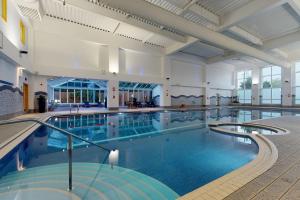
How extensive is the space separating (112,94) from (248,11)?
338 inches

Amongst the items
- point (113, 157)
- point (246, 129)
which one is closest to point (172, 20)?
point (246, 129)

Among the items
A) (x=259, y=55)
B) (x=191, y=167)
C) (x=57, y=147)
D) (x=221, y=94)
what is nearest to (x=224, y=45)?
(x=259, y=55)

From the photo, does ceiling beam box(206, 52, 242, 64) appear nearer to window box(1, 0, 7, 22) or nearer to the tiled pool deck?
the tiled pool deck

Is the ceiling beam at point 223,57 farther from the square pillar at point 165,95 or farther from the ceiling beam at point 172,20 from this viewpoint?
the square pillar at point 165,95

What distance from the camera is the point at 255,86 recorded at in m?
18.5

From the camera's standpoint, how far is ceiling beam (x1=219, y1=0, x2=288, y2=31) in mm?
6555

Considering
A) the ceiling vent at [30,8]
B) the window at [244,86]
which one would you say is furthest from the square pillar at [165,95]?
the window at [244,86]

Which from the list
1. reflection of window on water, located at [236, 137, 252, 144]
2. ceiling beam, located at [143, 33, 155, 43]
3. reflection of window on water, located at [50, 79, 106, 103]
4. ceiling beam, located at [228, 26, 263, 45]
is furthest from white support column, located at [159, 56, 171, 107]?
reflection of window on water, located at [236, 137, 252, 144]

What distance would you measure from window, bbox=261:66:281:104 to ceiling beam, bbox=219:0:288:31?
12686mm

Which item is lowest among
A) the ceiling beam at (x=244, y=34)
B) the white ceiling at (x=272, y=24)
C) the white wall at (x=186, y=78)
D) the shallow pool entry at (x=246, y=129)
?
the shallow pool entry at (x=246, y=129)

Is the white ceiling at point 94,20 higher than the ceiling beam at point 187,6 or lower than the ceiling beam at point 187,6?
higher

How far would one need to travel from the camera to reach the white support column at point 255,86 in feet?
60.1

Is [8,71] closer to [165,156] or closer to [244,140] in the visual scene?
[165,156]

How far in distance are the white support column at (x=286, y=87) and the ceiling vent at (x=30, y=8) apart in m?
19.1
